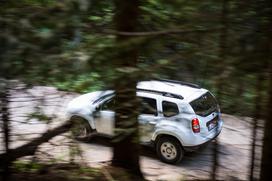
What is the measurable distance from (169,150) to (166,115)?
4.16 m

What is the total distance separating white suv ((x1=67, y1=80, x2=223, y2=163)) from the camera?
4.74 meters

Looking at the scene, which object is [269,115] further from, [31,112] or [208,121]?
[208,121]

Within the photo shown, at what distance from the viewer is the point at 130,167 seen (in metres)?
6.01

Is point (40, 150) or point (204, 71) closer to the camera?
point (204, 71)

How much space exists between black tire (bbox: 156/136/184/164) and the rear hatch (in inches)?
35.4

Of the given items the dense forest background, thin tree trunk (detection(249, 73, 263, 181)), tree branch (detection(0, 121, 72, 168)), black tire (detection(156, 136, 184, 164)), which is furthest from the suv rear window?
tree branch (detection(0, 121, 72, 168))

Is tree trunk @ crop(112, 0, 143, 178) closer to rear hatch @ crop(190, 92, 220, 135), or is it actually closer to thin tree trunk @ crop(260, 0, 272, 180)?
thin tree trunk @ crop(260, 0, 272, 180)

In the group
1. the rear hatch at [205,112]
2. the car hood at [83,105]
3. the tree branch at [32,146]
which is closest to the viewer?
the tree branch at [32,146]

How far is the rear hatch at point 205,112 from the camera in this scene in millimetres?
6348

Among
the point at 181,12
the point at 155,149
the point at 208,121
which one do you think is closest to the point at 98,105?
the point at 181,12

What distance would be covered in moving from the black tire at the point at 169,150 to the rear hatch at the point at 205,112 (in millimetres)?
899

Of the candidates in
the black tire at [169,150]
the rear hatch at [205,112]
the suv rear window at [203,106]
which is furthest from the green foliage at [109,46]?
the black tire at [169,150]

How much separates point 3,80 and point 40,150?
1553 millimetres

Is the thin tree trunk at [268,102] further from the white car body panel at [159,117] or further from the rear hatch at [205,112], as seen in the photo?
the rear hatch at [205,112]
